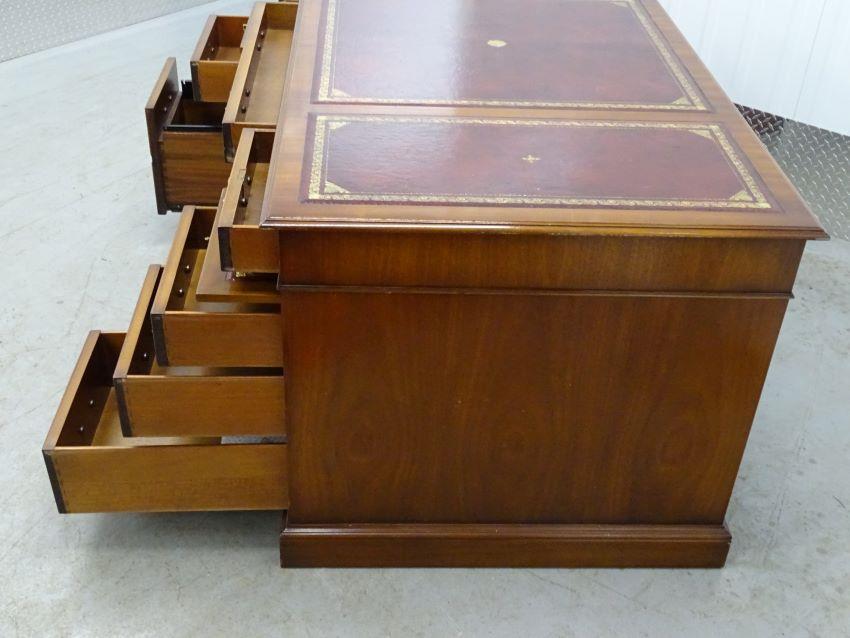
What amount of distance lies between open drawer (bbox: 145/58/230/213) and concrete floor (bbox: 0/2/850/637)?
0.85ft

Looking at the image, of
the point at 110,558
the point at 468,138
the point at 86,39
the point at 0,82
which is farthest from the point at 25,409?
the point at 86,39

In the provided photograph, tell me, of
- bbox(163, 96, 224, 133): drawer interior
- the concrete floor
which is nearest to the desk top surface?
bbox(163, 96, 224, 133): drawer interior

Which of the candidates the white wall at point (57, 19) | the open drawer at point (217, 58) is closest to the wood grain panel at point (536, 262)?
the open drawer at point (217, 58)

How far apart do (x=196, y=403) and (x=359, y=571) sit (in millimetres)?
425

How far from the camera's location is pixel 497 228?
140 centimetres

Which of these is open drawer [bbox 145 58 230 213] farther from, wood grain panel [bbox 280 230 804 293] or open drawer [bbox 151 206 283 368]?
wood grain panel [bbox 280 230 804 293]

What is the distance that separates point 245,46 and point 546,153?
3.49ft

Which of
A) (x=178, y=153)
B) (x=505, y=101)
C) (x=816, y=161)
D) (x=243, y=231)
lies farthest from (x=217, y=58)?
(x=816, y=161)

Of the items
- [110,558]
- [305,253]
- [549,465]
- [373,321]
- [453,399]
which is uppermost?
[305,253]

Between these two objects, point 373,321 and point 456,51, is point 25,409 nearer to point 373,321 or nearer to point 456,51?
point 373,321

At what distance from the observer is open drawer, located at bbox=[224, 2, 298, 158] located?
2086 mm

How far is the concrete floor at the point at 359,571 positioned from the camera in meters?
1.65

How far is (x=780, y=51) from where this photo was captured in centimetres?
272

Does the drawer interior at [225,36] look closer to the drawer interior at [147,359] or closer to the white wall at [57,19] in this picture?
the drawer interior at [147,359]
